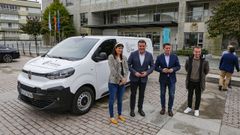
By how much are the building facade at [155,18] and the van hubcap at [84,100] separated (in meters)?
10.9

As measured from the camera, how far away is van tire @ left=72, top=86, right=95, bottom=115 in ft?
13.2

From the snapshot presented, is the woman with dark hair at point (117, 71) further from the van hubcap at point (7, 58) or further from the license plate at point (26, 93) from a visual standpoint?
the van hubcap at point (7, 58)

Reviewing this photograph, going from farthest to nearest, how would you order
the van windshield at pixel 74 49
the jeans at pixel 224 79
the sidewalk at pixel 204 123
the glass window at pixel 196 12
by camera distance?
the glass window at pixel 196 12, the jeans at pixel 224 79, the van windshield at pixel 74 49, the sidewalk at pixel 204 123

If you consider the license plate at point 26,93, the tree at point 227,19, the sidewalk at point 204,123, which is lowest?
the sidewalk at point 204,123

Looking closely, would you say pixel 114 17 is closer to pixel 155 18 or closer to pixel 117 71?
pixel 155 18

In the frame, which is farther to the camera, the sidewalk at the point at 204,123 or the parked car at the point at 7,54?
the parked car at the point at 7,54

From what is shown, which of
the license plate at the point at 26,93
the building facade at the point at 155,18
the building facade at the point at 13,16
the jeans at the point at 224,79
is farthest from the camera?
the building facade at the point at 13,16

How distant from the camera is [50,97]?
3.63 meters

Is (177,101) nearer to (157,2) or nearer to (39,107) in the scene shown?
(39,107)

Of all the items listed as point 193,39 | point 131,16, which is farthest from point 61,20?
point 193,39

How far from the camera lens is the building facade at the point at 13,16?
5267cm

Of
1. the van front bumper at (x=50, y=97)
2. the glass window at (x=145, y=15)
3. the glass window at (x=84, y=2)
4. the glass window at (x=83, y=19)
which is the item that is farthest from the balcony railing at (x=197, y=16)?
the van front bumper at (x=50, y=97)

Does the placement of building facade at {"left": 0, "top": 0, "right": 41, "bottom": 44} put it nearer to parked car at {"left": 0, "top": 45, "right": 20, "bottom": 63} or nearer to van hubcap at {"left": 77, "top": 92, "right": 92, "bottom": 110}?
parked car at {"left": 0, "top": 45, "right": 20, "bottom": 63}

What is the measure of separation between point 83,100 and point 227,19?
15641mm
